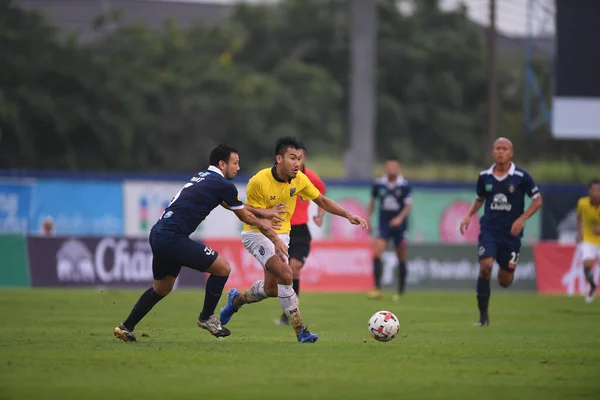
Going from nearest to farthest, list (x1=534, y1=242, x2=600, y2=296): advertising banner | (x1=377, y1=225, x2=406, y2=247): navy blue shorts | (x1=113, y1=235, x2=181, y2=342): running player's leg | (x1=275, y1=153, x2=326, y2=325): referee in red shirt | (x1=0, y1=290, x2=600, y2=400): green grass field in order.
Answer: (x1=0, y1=290, x2=600, y2=400): green grass field
(x1=113, y1=235, x2=181, y2=342): running player's leg
(x1=275, y1=153, x2=326, y2=325): referee in red shirt
(x1=377, y1=225, x2=406, y2=247): navy blue shorts
(x1=534, y1=242, x2=600, y2=296): advertising banner

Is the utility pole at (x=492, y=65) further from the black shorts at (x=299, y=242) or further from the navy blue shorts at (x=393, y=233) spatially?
the black shorts at (x=299, y=242)

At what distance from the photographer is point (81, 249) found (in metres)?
26.0

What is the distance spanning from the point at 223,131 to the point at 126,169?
6397mm

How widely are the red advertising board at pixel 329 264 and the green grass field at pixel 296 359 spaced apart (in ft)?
26.4

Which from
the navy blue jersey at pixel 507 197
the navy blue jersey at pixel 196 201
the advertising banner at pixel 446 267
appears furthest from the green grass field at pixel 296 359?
the advertising banner at pixel 446 267

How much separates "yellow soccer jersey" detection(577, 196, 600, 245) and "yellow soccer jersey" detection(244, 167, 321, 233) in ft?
Result: 37.0

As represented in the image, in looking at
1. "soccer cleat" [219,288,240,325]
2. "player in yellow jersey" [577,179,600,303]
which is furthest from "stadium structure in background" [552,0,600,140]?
"soccer cleat" [219,288,240,325]

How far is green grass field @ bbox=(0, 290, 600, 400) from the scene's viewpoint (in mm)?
9070

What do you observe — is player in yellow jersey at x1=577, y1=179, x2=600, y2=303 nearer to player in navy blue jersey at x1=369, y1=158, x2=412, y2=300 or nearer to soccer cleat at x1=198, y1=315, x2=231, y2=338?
player in navy blue jersey at x1=369, y1=158, x2=412, y2=300

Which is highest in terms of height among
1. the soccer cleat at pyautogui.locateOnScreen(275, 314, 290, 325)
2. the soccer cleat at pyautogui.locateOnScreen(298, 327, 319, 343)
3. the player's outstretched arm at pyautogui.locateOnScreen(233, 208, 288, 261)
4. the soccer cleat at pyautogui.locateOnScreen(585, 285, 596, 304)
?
the player's outstretched arm at pyautogui.locateOnScreen(233, 208, 288, 261)

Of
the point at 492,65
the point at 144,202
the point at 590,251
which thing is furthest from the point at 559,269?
the point at 144,202

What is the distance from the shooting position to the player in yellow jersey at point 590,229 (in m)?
22.8

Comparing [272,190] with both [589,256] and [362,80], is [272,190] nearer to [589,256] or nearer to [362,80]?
[589,256]

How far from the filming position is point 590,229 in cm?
2312
